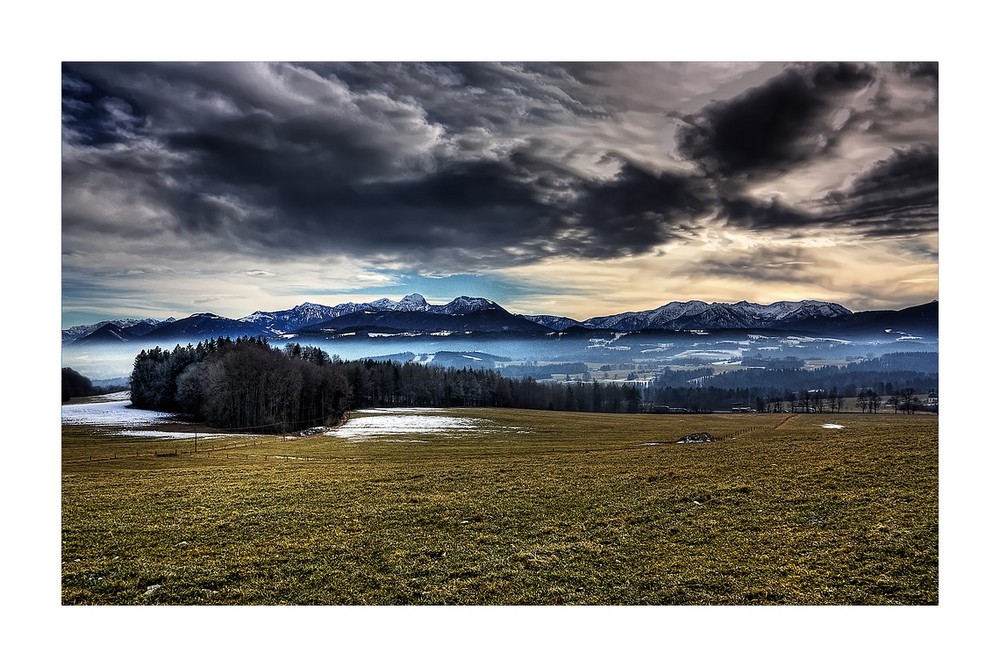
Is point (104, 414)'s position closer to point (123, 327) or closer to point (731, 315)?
point (123, 327)

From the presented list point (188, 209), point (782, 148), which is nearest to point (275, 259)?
point (188, 209)

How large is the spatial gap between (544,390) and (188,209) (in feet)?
19.6

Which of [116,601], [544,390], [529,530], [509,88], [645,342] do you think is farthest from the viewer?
[544,390]

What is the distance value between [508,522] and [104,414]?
18.7 feet

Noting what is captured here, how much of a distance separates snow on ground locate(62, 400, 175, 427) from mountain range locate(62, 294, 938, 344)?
2.93ft

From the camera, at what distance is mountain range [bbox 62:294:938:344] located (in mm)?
7082

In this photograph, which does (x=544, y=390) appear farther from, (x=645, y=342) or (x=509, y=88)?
(x=509, y=88)

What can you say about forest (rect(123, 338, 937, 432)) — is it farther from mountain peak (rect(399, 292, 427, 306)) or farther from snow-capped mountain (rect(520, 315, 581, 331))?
mountain peak (rect(399, 292, 427, 306))

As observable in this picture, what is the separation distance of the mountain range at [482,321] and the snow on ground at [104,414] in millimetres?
892

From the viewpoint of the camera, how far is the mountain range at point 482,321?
7.08 meters

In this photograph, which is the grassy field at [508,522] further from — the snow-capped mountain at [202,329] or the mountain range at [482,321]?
the snow-capped mountain at [202,329]

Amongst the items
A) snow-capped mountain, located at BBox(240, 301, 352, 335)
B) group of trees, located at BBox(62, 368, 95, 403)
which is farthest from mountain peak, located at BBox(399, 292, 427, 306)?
group of trees, located at BBox(62, 368, 95, 403)

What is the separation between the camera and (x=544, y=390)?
8523 millimetres

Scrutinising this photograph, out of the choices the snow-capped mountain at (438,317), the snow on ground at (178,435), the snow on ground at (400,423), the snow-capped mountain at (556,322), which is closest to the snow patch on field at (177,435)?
the snow on ground at (178,435)
